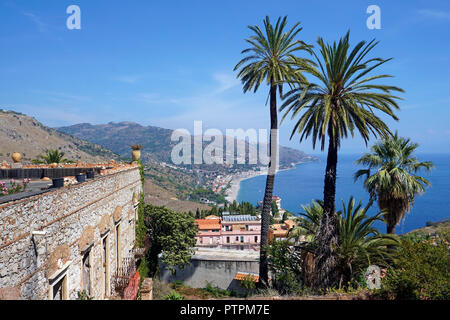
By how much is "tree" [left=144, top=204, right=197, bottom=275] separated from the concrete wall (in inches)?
25.1

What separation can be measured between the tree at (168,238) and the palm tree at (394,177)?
11858 millimetres

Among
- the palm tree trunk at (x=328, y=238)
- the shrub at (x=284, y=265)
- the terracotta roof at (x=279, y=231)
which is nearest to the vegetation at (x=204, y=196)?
the terracotta roof at (x=279, y=231)

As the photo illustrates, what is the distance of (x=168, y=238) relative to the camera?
1911 centimetres

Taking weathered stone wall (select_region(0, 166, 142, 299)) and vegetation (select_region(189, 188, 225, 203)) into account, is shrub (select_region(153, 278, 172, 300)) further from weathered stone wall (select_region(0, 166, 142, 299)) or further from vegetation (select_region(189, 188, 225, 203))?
vegetation (select_region(189, 188, 225, 203))

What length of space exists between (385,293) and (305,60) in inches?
455

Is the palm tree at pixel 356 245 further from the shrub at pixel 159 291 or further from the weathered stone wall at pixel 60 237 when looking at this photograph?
the shrub at pixel 159 291

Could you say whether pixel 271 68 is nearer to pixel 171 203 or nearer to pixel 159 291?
pixel 159 291

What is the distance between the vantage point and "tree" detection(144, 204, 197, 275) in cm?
1886

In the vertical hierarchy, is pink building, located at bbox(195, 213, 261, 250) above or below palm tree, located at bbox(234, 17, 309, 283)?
below

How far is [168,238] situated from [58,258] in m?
13.6

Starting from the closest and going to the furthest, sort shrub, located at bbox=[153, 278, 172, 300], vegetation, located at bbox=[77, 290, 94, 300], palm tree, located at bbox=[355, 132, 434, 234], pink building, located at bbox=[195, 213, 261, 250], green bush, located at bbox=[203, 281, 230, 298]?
1. vegetation, located at bbox=[77, 290, 94, 300]
2. palm tree, located at bbox=[355, 132, 434, 234]
3. shrub, located at bbox=[153, 278, 172, 300]
4. green bush, located at bbox=[203, 281, 230, 298]
5. pink building, located at bbox=[195, 213, 261, 250]

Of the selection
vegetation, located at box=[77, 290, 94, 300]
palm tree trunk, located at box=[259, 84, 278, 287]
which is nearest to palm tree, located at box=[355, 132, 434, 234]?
palm tree trunk, located at box=[259, 84, 278, 287]

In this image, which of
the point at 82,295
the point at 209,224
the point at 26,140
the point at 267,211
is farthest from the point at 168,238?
the point at 26,140
